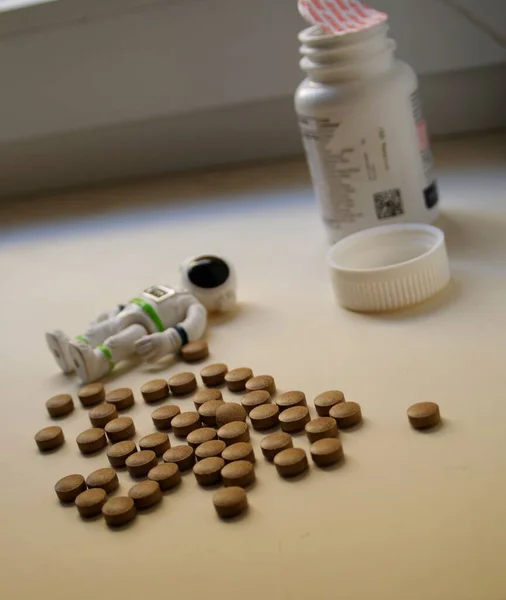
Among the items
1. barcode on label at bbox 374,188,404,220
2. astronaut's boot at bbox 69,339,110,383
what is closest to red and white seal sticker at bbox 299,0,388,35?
barcode on label at bbox 374,188,404,220

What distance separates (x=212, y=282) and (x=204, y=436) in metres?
0.27

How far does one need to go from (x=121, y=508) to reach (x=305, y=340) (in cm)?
29

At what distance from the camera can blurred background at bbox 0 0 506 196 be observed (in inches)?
51.6

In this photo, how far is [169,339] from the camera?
0.94m

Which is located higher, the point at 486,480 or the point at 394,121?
the point at 394,121

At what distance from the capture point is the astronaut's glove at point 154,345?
0.94 m

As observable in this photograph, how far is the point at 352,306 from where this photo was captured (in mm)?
955

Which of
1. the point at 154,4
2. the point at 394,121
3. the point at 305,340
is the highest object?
the point at 154,4

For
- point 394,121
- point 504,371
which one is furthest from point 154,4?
point 504,371

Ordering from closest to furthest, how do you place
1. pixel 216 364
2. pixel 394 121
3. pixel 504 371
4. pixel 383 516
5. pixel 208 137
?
pixel 383 516
pixel 504 371
pixel 216 364
pixel 394 121
pixel 208 137

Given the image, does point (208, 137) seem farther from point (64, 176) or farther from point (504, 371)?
point (504, 371)

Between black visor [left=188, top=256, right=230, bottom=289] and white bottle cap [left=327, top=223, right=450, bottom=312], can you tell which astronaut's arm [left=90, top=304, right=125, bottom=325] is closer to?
black visor [left=188, top=256, right=230, bottom=289]

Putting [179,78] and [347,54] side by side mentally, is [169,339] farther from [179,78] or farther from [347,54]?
[179,78]

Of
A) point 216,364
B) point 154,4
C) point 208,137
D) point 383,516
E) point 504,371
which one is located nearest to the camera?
point 383,516
